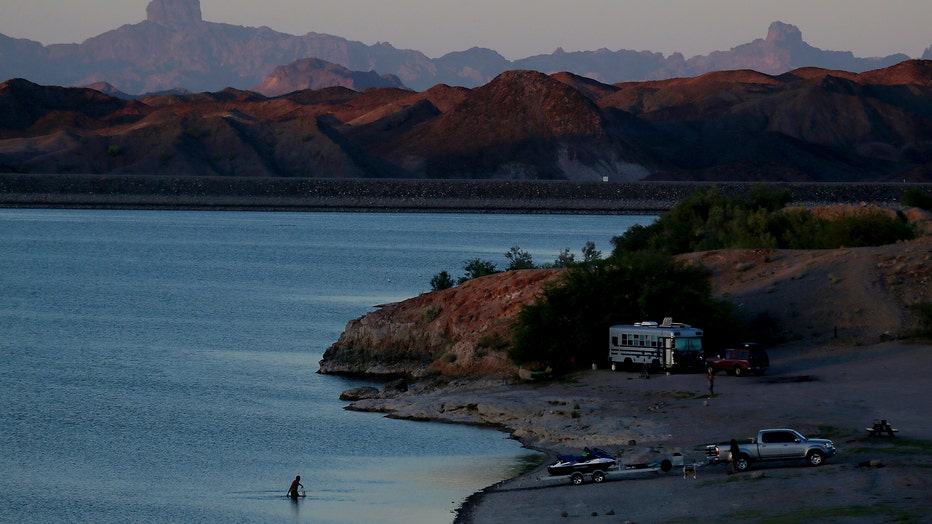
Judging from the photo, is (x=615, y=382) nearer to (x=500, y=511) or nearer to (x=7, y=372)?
(x=500, y=511)

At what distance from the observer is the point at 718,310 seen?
1810 inches

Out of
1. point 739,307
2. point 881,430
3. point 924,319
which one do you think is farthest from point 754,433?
point 739,307

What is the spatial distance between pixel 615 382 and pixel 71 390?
→ 1833cm

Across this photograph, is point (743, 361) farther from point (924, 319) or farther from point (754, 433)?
point (754, 433)

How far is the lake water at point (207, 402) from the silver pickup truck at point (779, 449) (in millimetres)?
6087

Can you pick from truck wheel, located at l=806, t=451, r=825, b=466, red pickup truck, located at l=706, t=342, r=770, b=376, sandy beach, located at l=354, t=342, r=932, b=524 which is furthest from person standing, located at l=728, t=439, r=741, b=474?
red pickup truck, located at l=706, t=342, r=770, b=376

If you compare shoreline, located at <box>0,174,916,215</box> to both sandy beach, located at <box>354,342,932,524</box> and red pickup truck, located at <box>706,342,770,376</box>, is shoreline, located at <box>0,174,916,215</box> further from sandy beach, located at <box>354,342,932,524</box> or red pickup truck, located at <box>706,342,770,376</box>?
sandy beach, located at <box>354,342,932,524</box>

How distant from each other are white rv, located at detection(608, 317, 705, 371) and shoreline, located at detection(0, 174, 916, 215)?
136064 mm

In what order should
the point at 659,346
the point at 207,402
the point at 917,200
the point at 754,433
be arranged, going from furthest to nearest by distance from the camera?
the point at 917,200 < the point at 207,402 < the point at 659,346 < the point at 754,433

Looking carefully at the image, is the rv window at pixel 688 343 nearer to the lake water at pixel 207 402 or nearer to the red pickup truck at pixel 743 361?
the red pickup truck at pixel 743 361

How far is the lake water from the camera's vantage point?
1235 inches

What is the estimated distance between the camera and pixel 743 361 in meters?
41.2

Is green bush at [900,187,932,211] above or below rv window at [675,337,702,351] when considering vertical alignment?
above

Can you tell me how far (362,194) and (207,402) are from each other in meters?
147
